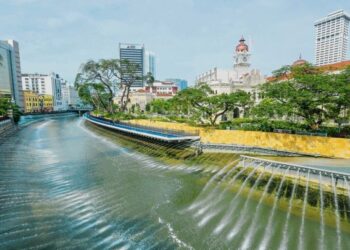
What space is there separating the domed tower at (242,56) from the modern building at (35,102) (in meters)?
94.8

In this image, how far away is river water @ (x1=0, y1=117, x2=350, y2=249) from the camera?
8836mm

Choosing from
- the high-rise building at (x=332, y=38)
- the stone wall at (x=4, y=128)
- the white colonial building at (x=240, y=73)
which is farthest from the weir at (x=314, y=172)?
the high-rise building at (x=332, y=38)

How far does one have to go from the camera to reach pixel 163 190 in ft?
46.3

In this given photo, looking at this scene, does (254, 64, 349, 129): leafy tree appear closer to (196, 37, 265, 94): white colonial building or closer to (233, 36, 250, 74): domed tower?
(196, 37, 265, 94): white colonial building

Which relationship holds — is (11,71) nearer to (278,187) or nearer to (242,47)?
(242,47)

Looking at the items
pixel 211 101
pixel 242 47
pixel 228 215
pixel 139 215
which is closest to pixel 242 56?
pixel 242 47

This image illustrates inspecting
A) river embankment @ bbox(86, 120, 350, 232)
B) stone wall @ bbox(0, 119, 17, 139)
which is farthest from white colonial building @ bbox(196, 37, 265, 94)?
stone wall @ bbox(0, 119, 17, 139)

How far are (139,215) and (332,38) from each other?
239 meters

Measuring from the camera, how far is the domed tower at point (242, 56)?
226ft

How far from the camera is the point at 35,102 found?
10900 centimetres

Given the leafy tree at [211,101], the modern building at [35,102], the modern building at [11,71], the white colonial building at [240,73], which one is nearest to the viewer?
the leafy tree at [211,101]

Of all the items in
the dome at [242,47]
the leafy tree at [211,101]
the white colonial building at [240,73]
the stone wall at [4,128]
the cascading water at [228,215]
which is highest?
the dome at [242,47]

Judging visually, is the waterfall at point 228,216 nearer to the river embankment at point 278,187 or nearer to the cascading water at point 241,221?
the river embankment at point 278,187

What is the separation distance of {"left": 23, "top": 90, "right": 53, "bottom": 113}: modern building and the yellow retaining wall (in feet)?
347
